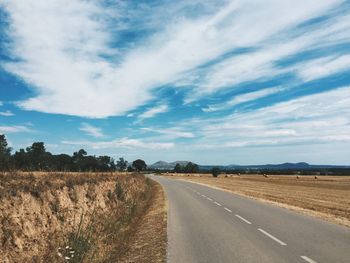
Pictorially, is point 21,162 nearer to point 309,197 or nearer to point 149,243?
point 309,197

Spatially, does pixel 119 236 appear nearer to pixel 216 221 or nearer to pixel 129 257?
pixel 129 257

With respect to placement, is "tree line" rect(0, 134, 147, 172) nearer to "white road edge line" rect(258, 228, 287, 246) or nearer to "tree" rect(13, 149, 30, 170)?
"tree" rect(13, 149, 30, 170)

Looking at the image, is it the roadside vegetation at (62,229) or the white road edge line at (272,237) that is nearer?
the roadside vegetation at (62,229)

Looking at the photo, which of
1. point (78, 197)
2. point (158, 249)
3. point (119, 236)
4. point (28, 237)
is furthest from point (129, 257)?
point (78, 197)

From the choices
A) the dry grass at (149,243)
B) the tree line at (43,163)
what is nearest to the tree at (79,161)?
the tree line at (43,163)

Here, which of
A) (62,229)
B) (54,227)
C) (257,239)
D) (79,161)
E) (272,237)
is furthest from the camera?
(79,161)

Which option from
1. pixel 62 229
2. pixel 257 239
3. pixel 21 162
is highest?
pixel 21 162

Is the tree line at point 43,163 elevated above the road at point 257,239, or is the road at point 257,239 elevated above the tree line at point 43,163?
the tree line at point 43,163

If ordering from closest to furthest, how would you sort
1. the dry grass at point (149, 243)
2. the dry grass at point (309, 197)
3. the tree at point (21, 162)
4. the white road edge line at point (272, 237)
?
the dry grass at point (149, 243) < the white road edge line at point (272, 237) < the tree at point (21, 162) < the dry grass at point (309, 197)

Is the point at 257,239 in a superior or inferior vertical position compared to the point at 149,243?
superior

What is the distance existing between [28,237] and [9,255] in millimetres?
1036

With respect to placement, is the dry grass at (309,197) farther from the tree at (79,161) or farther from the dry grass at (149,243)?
the tree at (79,161)

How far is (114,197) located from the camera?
21484 mm

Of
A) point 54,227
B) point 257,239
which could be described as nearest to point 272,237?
point 257,239
